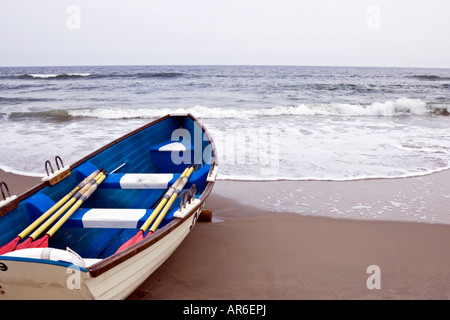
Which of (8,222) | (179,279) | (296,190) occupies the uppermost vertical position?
(8,222)

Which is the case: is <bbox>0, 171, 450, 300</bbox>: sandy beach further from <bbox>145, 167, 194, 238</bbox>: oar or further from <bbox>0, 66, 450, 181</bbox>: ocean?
<bbox>0, 66, 450, 181</bbox>: ocean

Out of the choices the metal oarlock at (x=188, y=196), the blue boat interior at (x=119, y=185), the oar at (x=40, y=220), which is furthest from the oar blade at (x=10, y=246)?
the metal oarlock at (x=188, y=196)

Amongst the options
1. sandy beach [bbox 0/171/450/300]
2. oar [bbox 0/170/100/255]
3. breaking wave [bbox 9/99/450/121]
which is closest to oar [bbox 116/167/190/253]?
sandy beach [bbox 0/171/450/300]

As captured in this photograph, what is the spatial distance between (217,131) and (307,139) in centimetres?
312

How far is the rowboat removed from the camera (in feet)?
6.53

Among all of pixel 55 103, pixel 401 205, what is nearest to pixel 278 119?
pixel 401 205

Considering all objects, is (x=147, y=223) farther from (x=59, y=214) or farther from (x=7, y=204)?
(x=7, y=204)

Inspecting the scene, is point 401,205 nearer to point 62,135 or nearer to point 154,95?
point 62,135

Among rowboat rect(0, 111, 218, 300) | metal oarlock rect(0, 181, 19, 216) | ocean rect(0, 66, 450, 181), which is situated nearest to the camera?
rowboat rect(0, 111, 218, 300)

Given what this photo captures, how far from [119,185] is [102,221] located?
96 centimetres

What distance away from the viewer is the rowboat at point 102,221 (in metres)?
1.99

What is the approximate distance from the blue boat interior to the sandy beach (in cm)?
61

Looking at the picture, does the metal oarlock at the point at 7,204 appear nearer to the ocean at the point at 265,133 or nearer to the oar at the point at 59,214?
the oar at the point at 59,214

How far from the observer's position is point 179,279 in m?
3.24
